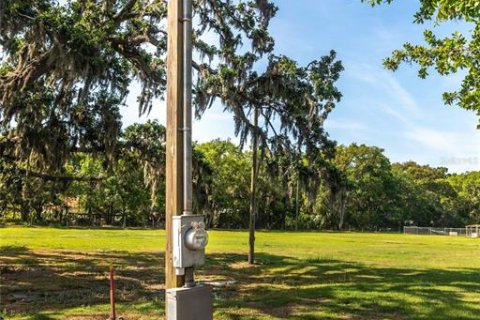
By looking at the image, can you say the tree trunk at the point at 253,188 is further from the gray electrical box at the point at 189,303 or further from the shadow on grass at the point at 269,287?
the gray electrical box at the point at 189,303

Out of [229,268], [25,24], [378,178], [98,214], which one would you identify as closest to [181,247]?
[25,24]

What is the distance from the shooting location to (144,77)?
14664 millimetres

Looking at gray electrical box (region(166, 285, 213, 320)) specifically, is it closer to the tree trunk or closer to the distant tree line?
the tree trunk

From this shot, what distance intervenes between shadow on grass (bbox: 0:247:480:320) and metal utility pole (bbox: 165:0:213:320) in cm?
454

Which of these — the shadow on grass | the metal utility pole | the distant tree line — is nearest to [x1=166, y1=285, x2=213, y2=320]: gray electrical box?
the metal utility pole

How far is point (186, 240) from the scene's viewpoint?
150 inches

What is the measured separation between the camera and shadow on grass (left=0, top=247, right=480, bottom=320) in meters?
9.02

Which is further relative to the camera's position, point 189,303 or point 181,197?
point 181,197

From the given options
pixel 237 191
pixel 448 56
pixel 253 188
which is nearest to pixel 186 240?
pixel 448 56

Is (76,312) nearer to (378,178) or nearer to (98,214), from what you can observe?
(98,214)

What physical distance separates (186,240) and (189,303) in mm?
473

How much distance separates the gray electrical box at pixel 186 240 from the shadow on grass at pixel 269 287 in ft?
15.5

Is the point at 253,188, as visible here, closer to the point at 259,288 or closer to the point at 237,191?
the point at 259,288

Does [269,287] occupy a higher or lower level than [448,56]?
lower
